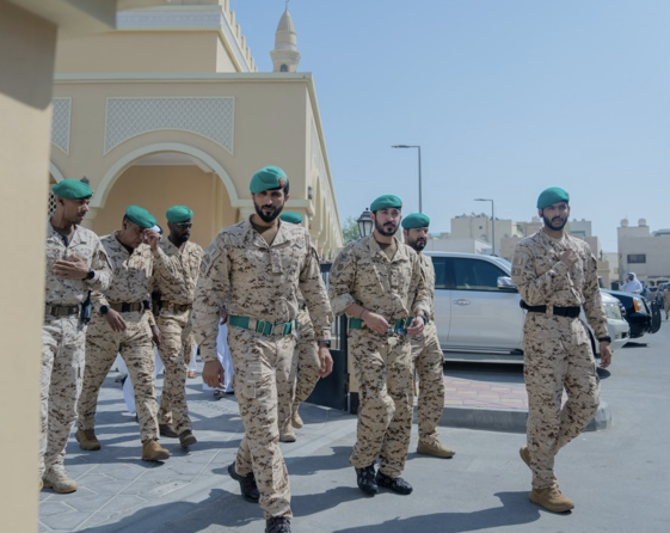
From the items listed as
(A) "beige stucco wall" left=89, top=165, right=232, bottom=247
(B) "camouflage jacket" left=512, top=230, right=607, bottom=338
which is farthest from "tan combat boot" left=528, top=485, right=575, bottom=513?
(A) "beige stucco wall" left=89, top=165, right=232, bottom=247

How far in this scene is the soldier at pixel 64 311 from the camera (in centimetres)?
436

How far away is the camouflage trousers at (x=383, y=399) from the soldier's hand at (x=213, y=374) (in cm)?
109

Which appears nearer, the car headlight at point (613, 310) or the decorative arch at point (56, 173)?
the car headlight at point (613, 310)

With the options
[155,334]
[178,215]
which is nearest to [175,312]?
[155,334]

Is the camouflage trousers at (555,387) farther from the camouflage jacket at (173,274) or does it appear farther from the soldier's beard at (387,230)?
the camouflage jacket at (173,274)

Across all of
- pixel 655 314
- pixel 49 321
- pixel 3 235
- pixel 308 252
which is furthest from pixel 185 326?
pixel 655 314

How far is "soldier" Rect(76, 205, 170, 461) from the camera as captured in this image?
17.4 ft

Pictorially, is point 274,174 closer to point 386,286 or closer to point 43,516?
point 386,286

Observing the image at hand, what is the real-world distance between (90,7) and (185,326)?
4.13 metres

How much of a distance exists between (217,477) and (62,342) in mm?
1478

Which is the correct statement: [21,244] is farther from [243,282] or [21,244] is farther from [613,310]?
[613,310]

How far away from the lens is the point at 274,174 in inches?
160

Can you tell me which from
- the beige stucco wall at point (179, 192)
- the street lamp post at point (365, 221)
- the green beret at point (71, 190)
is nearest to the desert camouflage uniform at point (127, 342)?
the green beret at point (71, 190)

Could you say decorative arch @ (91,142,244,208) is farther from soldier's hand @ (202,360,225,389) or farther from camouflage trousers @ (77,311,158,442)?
soldier's hand @ (202,360,225,389)
